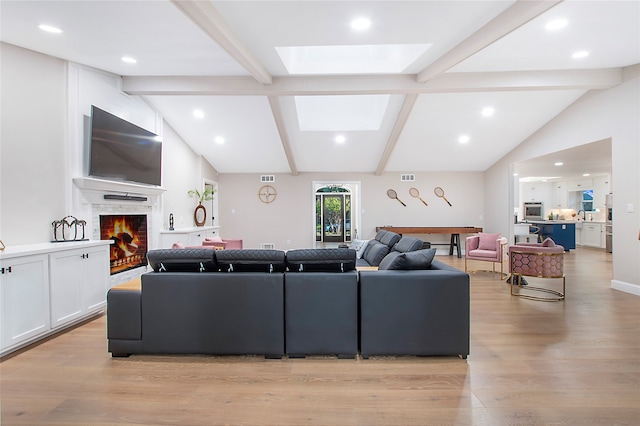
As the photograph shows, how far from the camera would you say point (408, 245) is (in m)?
3.68

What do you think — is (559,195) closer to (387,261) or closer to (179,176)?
(387,261)

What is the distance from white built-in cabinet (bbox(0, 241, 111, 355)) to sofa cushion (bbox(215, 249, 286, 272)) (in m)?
1.76

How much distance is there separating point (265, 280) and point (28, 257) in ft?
7.20

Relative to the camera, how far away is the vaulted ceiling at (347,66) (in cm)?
284

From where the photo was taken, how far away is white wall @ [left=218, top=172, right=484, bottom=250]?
27.6 ft

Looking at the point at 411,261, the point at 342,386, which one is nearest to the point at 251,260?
the point at 342,386

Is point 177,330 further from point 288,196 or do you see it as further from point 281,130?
point 288,196

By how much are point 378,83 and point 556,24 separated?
2.10 meters

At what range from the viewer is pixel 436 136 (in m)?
6.65

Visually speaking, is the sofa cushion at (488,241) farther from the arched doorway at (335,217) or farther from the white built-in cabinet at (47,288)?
the white built-in cabinet at (47,288)

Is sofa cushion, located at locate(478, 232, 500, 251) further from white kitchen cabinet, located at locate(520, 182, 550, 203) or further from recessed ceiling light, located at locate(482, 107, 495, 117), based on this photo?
white kitchen cabinet, located at locate(520, 182, 550, 203)

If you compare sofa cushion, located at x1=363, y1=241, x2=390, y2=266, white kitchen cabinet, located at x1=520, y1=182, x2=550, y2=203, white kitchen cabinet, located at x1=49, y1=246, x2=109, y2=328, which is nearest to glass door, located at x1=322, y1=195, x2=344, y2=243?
sofa cushion, located at x1=363, y1=241, x2=390, y2=266

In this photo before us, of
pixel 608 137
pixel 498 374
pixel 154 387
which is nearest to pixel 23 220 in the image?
pixel 154 387

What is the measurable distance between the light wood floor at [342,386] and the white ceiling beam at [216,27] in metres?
2.92
